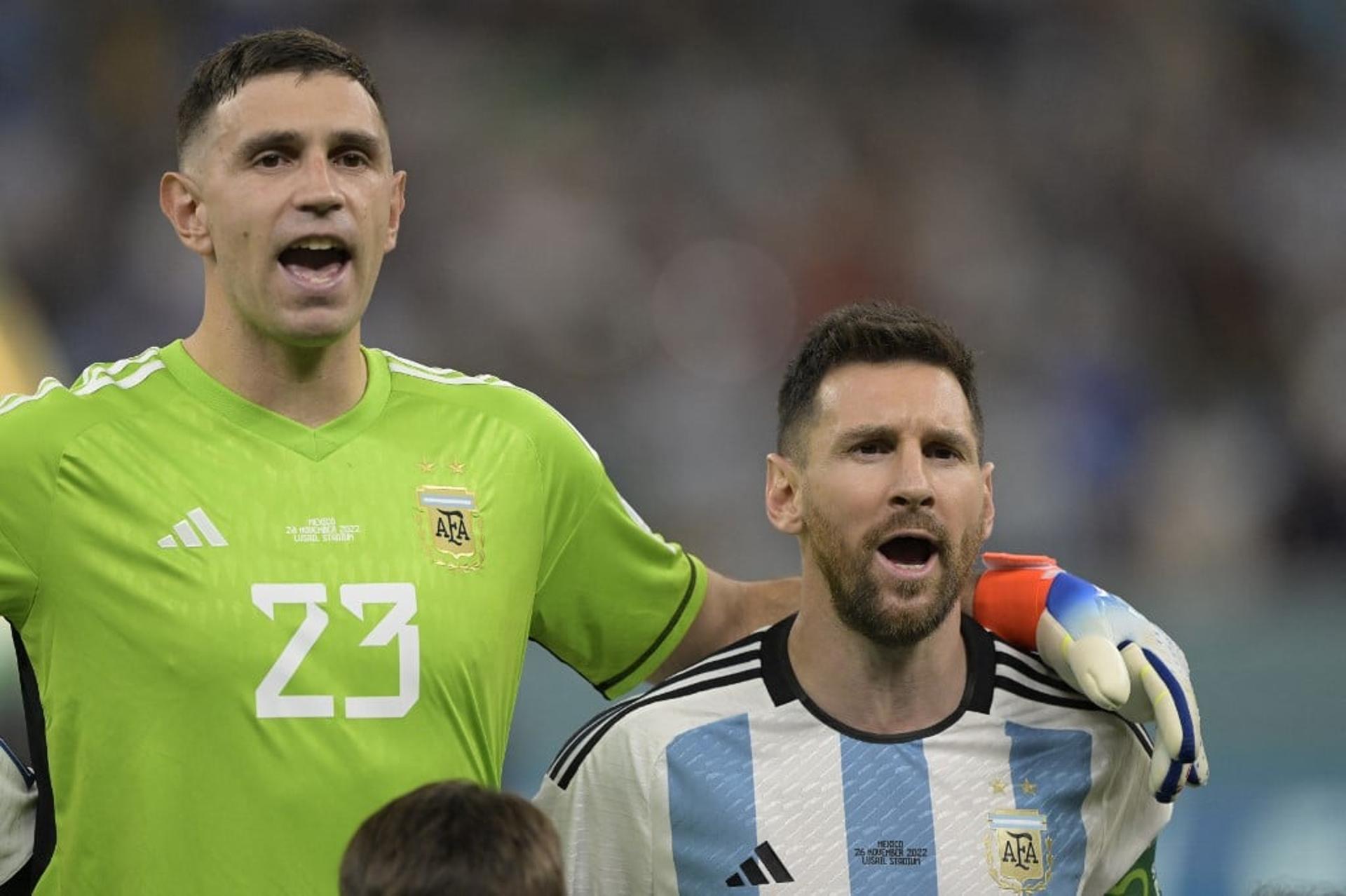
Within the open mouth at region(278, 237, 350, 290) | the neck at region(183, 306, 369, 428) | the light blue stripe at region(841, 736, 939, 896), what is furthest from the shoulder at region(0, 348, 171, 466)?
the light blue stripe at region(841, 736, 939, 896)

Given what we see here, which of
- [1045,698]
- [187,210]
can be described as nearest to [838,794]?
[1045,698]

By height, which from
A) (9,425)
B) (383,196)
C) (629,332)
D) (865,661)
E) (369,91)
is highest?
(629,332)

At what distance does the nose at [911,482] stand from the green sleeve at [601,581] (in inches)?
25.0

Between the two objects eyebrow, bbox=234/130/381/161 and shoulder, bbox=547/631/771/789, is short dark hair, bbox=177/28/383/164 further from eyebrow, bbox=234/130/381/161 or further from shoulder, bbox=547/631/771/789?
shoulder, bbox=547/631/771/789

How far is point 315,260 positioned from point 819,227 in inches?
243

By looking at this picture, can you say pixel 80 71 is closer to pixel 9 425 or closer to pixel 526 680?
pixel 526 680

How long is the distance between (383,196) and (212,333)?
1.29 feet

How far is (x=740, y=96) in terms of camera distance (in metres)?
9.54

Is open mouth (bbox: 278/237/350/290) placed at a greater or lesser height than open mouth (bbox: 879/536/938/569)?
greater

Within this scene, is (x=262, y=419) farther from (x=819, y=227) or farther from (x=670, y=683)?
(x=819, y=227)

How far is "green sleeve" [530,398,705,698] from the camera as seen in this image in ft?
11.6

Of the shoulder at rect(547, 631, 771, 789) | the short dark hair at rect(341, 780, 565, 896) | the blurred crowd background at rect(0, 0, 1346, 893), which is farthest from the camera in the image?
the blurred crowd background at rect(0, 0, 1346, 893)

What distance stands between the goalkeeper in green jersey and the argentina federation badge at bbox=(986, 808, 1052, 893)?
10.8 inches

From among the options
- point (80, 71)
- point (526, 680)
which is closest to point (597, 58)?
point (80, 71)
